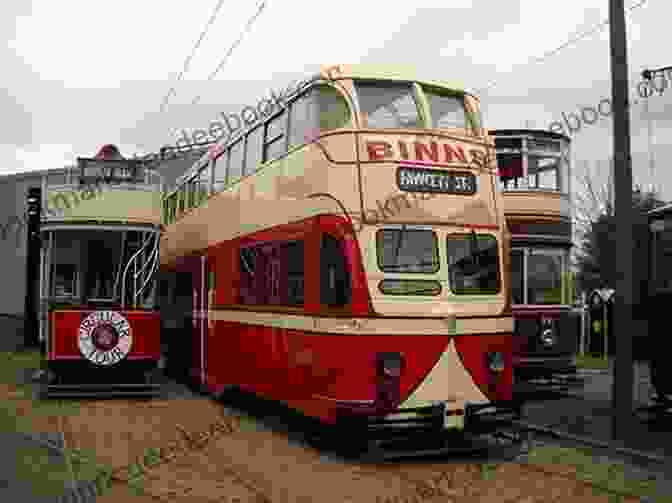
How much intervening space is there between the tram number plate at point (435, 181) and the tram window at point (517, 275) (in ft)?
19.7

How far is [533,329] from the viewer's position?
621 inches

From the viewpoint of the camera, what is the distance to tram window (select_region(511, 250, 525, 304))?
15914mm

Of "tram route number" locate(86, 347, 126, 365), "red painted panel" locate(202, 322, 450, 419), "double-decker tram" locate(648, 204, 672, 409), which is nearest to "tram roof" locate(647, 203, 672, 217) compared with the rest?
"double-decker tram" locate(648, 204, 672, 409)

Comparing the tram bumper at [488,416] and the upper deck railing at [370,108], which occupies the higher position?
the upper deck railing at [370,108]

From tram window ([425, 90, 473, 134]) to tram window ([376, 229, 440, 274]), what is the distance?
1.47 meters

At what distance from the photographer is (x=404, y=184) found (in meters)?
9.87

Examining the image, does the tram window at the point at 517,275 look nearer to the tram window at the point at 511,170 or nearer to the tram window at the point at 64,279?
the tram window at the point at 511,170

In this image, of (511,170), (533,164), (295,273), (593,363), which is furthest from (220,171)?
(593,363)

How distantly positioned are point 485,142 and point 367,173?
177 cm

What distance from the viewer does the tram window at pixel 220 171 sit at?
14992 mm

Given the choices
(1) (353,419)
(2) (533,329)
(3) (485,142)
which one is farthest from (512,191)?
(1) (353,419)

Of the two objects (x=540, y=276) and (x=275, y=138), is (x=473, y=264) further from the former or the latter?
(x=540, y=276)

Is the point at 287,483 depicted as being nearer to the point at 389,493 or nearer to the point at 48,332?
the point at 389,493

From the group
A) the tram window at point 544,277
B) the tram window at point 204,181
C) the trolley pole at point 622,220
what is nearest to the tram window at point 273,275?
the tram window at point 204,181
